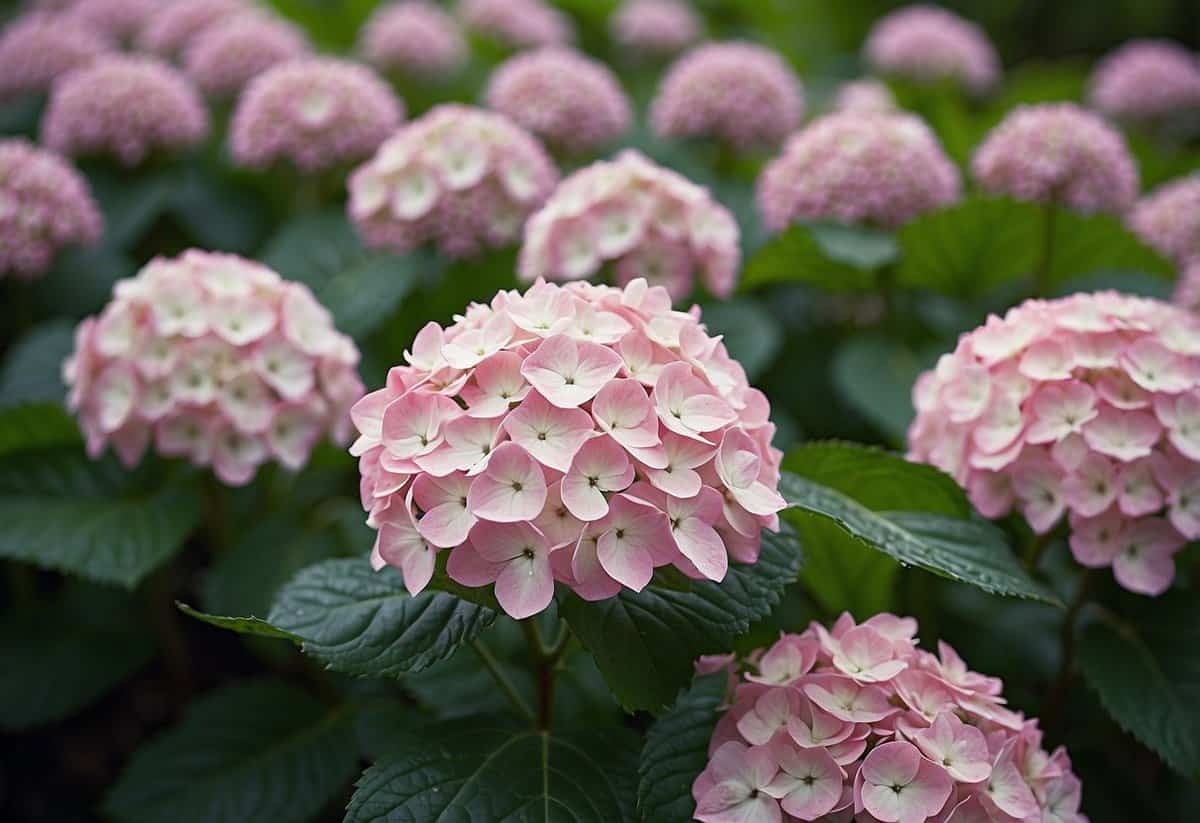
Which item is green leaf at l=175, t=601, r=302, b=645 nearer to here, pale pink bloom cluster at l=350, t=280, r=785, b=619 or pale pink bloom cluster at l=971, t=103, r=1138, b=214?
pale pink bloom cluster at l=350, t=280, r=785, b=619

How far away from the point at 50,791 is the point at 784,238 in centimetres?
161

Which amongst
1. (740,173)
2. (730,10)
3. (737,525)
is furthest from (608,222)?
(730,10)

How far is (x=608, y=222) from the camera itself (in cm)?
167

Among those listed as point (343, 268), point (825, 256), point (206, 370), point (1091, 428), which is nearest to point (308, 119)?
point (343, 268)

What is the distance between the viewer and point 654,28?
3238 millimetres

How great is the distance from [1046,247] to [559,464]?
4.49 feet

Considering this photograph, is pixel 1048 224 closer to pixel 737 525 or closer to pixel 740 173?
pixel 740 173

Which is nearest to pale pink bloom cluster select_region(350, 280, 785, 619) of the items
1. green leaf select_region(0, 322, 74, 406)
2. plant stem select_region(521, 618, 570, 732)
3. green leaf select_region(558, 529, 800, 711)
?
green leaf select_region(558, 529, 800, 711)

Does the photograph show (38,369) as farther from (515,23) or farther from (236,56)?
(515,23)

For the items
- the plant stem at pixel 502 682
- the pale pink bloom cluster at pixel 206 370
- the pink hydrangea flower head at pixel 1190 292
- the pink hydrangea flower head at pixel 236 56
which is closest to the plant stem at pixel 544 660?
the plant stem at pixel 502 682

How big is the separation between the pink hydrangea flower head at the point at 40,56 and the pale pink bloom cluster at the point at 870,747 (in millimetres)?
2386

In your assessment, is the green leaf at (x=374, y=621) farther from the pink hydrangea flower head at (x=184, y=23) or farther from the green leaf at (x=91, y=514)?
the pink hydrangea flower head at (x=184, y=23)

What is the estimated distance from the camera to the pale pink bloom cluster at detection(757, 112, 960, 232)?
75.4 inches

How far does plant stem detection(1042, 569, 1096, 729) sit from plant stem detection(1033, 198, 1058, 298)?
70 cm
